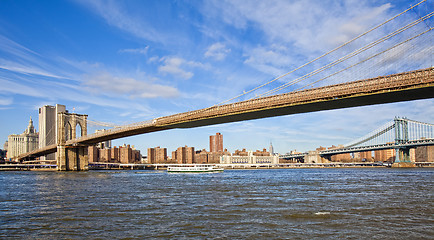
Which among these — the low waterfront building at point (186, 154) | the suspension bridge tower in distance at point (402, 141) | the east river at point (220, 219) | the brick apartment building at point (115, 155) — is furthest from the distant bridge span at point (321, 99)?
the low waterfront building at point (186, 154)

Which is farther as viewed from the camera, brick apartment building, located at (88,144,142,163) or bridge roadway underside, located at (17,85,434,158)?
brick apartment building, located at (88,144,142,163)

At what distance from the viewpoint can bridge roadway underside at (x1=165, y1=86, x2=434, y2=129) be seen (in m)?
30.5

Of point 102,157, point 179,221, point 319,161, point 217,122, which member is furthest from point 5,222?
point 102,157

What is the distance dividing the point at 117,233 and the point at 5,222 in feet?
16.3

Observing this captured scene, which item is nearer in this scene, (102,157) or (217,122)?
(217,122)

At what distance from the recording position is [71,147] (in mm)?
64875

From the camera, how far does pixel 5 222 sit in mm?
12516

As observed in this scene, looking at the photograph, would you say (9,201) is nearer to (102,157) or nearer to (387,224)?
(387,224)

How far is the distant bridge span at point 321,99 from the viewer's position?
29141 millimetres

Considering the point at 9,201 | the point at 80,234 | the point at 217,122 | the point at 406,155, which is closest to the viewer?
the point at 80,234

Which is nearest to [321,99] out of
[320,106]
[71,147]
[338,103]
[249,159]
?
[338,103]

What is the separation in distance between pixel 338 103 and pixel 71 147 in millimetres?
49219

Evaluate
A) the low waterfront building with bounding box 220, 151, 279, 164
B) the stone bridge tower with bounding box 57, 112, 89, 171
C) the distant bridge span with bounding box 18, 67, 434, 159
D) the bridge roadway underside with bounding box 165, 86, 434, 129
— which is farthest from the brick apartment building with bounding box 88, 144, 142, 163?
the bridge roadway underside with bounding box 165, 86, 434, 129

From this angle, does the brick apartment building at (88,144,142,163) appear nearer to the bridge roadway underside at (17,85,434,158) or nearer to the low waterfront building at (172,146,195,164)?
the low waterfront building at (172,146,195,164)
